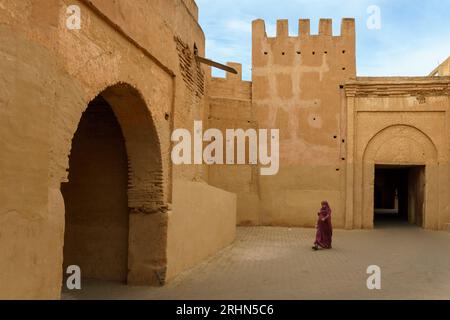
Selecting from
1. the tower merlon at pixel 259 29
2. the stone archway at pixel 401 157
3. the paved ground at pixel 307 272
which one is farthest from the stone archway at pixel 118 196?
the stone archway at pixel 401 157

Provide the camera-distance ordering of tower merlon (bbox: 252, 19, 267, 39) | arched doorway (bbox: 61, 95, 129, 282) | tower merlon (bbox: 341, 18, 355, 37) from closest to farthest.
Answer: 1. arched doorway (bbox: 61, 95, 129, 282)
2. tower merlon (bbox: 341, 18, 355, 37)
3. tower merlon (bbox: 252, 19, 267, 39)

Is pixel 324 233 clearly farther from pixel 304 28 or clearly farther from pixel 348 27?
pixel 348 27

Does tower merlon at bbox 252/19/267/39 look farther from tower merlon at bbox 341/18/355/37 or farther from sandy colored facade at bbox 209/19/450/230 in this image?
tower merlon at bbox 341/18/355/37

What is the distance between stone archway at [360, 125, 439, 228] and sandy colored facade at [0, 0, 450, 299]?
1.5 inches

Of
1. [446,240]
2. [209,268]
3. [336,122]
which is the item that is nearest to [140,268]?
[209,268]

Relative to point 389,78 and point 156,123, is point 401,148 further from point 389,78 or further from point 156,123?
point 156,123

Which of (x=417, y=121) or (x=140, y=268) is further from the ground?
(x=417, y=121)

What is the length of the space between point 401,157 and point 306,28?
18.6ft

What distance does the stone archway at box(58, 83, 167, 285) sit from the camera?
7.90 meters

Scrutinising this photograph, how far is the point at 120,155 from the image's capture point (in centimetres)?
853

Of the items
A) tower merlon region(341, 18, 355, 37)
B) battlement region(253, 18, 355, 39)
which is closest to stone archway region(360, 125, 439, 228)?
tower merlon region(341, 18, 355, 37)

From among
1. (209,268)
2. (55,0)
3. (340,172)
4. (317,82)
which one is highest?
(317,82)

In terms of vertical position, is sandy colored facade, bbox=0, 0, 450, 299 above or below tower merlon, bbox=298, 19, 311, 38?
below

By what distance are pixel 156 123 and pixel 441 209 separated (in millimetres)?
12143
